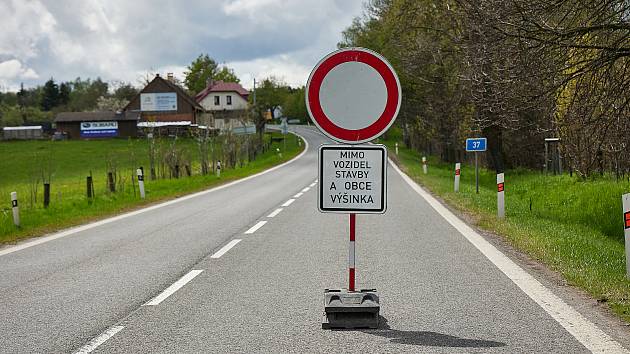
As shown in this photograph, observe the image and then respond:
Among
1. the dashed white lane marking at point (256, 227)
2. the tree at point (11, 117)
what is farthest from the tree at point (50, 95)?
the dashed white lane marking at point (256, 227)

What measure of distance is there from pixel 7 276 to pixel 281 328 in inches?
174

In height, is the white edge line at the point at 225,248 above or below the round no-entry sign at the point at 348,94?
→ below

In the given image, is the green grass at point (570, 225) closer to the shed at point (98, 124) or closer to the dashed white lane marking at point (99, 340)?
the dashed white lane marking at point (99, 340)

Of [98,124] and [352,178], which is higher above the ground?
[98,124]

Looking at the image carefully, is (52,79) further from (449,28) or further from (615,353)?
(615,353)

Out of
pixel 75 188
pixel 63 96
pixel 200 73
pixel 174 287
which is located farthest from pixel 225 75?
pixel 174 287

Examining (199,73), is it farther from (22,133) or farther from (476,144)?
(476,144)

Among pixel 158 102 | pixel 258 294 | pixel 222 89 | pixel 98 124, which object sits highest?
pixel 222 89

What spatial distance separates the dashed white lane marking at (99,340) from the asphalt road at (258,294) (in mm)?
14

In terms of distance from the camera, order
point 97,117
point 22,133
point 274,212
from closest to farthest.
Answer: point 274,212
point 97,117
point 22,133

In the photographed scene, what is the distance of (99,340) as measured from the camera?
5508mm

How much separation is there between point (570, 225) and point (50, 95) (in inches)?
6190

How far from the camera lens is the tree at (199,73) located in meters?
149

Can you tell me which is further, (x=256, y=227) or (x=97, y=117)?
(x=97, y=117)
